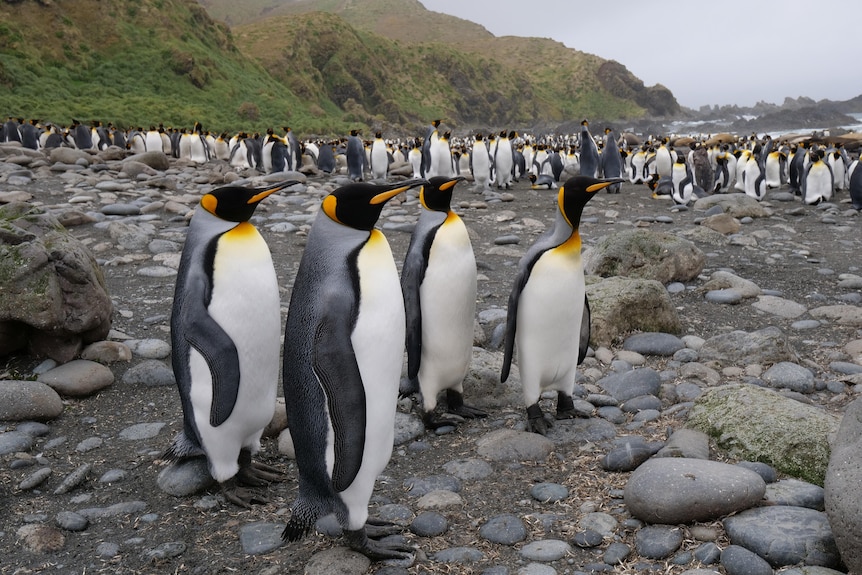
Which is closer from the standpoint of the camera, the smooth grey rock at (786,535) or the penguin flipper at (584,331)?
the smooth grey rock at (786,535)

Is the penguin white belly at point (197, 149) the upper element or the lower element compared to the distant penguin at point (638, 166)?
upper

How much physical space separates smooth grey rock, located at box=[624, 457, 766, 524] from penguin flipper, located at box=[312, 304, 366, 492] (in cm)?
113

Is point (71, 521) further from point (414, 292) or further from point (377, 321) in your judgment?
point (414, 292)

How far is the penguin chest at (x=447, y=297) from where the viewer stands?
3.79m

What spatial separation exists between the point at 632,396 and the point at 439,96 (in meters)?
68.8

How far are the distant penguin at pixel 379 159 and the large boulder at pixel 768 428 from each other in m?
14.6

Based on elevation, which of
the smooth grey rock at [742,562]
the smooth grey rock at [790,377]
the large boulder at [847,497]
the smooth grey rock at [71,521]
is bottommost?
the smooth grey rock at [71,521]

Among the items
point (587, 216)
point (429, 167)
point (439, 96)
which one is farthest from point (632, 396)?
point (439, 96)

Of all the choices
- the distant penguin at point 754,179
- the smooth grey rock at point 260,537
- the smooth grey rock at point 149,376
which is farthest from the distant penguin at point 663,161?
the smooth grey rock at point 260,537

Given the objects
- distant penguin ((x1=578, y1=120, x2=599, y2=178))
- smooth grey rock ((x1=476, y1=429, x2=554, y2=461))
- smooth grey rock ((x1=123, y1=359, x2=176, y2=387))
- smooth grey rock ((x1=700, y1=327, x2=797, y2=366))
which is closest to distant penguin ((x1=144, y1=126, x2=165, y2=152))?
distant penguin ((x1=578, y1=120, x2=599, y2=178))

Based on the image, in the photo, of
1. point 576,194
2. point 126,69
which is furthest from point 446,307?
point 126,69

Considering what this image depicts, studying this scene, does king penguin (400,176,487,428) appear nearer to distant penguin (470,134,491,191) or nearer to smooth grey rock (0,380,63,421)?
smooth grey rock (0,380,63,421)

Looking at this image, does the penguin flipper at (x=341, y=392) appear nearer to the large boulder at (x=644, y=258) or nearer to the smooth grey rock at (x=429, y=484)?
the smooth grey rock at (x=429, y=484)

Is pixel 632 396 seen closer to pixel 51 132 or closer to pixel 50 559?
pixel 50 559
